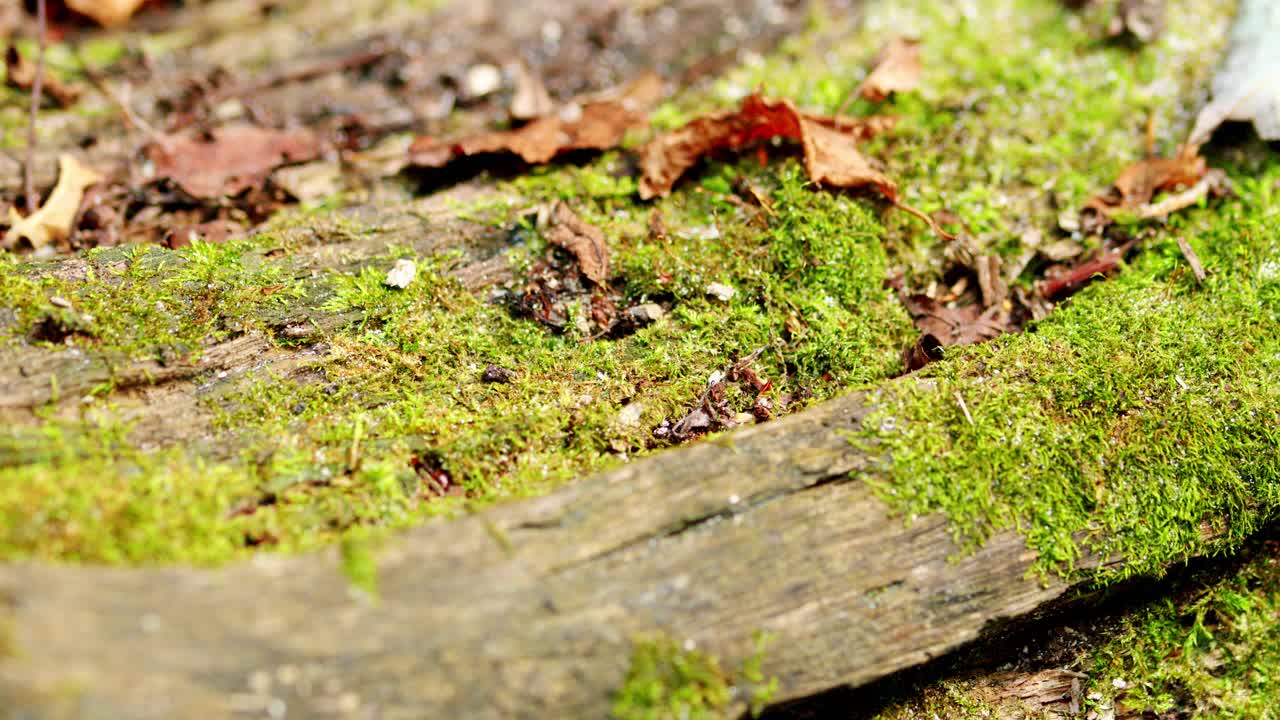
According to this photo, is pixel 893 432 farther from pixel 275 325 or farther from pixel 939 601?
pixel 275 325

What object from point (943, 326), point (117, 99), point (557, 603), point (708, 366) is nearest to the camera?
Answer: point (557, 603)

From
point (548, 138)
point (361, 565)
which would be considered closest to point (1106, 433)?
point (361, 565)

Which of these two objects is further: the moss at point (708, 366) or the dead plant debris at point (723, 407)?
the dead plant debris at point (723, 407)

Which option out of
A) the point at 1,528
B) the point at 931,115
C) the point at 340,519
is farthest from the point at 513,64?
the point at 1,528

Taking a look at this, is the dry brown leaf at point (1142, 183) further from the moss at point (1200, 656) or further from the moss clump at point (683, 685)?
the moss clump at point (683, 685)

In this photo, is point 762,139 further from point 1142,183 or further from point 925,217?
point 1142,183

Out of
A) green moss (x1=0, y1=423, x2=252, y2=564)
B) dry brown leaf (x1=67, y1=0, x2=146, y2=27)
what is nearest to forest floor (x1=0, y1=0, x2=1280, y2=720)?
green moss (x1=0, y1=423, x2=252, y2=564)

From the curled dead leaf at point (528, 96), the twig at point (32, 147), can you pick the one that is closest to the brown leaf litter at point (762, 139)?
the curled dead leaf at point (528, 96)
